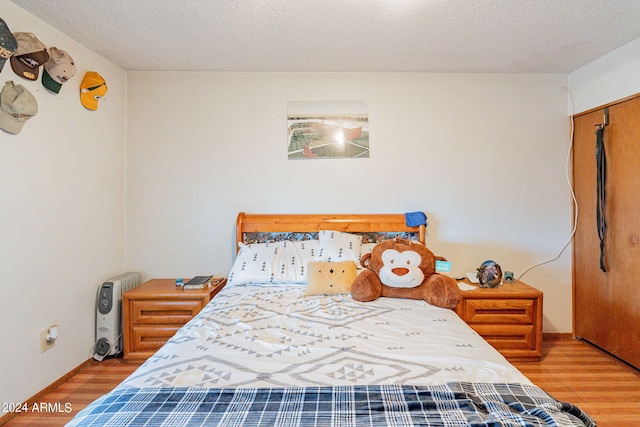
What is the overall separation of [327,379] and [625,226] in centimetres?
271

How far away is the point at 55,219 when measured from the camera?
2191mm

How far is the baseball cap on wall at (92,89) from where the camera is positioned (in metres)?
2.42

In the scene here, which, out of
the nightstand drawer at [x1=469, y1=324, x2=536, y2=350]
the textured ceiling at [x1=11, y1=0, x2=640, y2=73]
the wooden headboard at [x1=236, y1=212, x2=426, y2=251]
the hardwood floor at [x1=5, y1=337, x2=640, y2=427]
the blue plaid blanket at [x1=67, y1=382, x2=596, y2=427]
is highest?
the textured ceiling at [x1=11, y1=0, x2=640, y2=73]

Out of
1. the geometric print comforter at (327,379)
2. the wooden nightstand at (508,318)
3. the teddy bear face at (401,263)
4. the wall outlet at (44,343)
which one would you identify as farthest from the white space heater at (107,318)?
the wooden nightstand at (508,318)

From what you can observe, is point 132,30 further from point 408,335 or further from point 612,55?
point 612,55

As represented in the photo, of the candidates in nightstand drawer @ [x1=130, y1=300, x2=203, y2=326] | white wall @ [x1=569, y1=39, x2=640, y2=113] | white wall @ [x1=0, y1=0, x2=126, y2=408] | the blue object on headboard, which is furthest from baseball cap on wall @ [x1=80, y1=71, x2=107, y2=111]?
white wall @ [x1=569, y1=39, x2=640, y2=113]

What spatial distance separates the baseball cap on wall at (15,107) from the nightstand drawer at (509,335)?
329 centimetres

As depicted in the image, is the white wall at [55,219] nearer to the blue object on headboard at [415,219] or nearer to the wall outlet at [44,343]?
the wall outlet at [44,343]

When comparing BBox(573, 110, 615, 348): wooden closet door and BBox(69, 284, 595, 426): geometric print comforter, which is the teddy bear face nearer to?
BBox(69, 284, 595, 426): geometric print comforter

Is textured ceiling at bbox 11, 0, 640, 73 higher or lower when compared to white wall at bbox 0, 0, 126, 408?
higher

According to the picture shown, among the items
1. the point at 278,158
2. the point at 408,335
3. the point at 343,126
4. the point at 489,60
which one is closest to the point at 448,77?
the point at 489,60

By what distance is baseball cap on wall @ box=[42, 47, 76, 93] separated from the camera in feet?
6.84

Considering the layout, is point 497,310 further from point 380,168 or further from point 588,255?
point 380,168

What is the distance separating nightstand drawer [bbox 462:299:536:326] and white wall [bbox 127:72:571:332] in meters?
0.56
